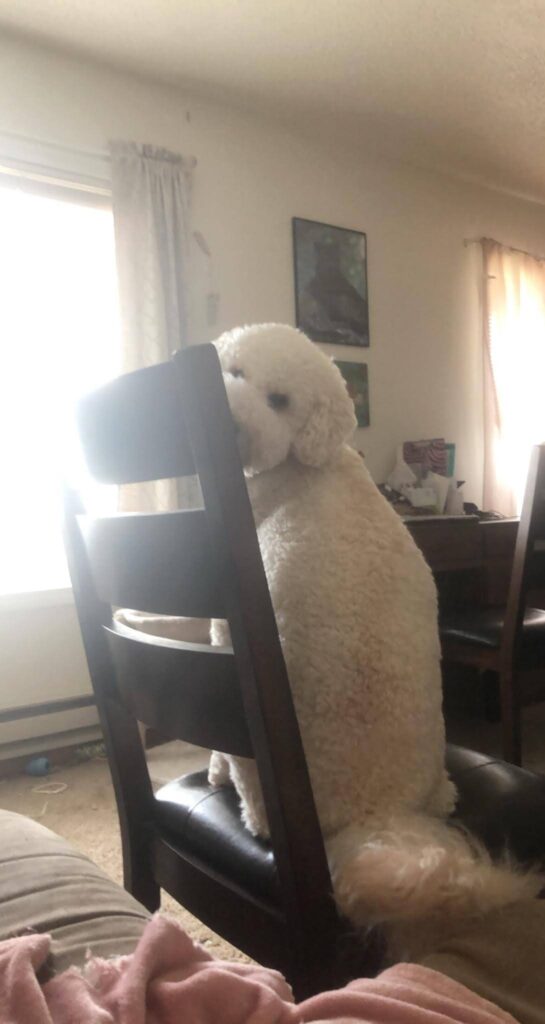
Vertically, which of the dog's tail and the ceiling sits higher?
the ceiling

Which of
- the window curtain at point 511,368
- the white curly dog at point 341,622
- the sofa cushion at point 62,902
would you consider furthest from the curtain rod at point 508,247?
the sofa cushion at point 62,902

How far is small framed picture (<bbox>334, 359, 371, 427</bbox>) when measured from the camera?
10.0 ft

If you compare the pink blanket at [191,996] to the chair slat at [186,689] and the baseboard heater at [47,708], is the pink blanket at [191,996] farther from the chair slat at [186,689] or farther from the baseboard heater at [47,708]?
the baseboard heater at [47,708]

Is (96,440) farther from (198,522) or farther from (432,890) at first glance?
(432,890)

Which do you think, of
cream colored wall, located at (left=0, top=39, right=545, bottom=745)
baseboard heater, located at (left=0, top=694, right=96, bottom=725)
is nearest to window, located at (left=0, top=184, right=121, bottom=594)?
cream colored wall, located at (left=0, top=39, right=545, bottom=745)

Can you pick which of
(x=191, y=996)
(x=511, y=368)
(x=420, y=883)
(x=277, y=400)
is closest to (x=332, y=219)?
(x=511, y=368)

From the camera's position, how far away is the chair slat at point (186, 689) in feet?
2.01

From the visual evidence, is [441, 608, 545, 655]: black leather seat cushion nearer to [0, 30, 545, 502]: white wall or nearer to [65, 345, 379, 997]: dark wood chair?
[65, 345, 379, 997]: dark wood chair

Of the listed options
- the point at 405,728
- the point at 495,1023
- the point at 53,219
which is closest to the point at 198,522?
the point at 405,728

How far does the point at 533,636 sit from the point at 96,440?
132cm

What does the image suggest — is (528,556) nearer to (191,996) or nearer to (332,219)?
(191,996)

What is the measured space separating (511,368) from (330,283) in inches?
46.6

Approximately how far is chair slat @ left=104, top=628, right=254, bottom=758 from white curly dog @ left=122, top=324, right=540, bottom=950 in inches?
3.1

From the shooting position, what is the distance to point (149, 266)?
240 centimetres
